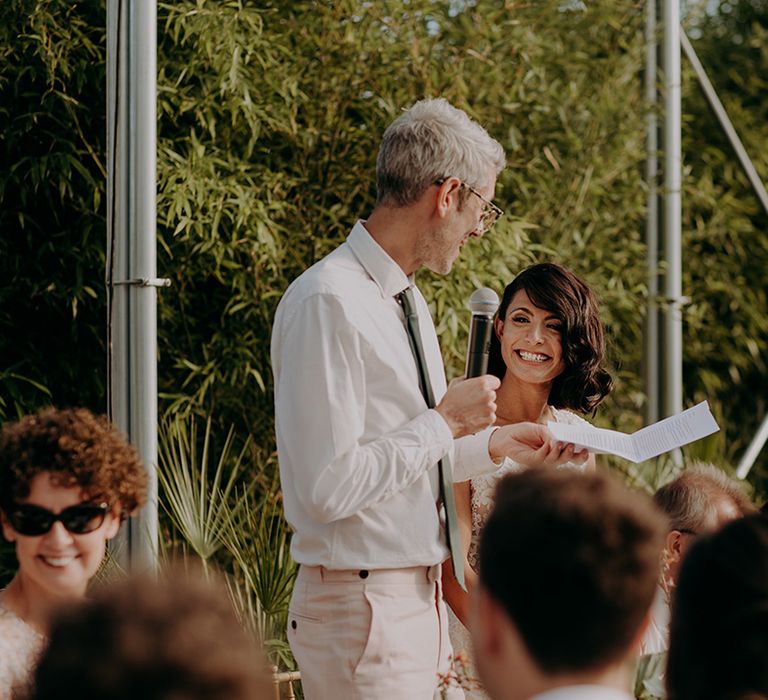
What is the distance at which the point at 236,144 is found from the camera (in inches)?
194

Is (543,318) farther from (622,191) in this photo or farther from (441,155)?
(622,191)

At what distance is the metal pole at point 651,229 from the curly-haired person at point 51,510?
13.4ft

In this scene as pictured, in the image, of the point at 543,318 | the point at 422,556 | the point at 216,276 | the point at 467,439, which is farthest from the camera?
the point at 216,276

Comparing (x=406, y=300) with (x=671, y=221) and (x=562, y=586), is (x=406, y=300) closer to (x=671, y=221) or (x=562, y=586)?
(x=562, y=586)

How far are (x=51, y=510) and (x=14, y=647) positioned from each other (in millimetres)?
232

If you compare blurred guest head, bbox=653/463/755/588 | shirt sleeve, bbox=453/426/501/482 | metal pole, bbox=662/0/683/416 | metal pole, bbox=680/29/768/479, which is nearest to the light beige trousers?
shirt sleeve, bbox=453/426/501/482

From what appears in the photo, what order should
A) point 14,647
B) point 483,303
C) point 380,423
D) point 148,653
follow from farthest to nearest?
1. point 483,303
2. point 380,423
3. point 14,647
4. point 148,653

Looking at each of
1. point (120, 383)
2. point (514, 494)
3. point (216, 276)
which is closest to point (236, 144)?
point (216, 276)

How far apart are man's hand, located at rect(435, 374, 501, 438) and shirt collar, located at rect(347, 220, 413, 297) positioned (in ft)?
0.83

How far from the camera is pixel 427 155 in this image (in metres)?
2.68

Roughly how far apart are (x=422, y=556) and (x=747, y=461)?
3883 mm

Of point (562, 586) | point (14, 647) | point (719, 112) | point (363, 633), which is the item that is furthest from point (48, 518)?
point (719, 112)

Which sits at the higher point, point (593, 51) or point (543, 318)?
point (593, 51)

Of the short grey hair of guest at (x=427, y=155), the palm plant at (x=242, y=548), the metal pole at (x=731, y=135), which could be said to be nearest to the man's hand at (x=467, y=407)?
the short grey hair of guest at (x=427, y=155)
